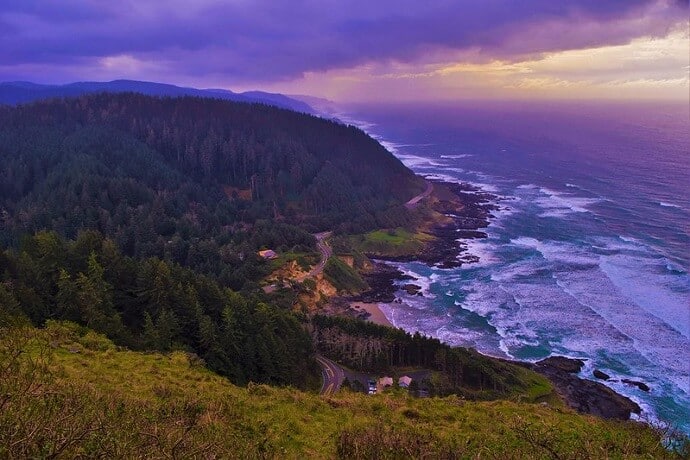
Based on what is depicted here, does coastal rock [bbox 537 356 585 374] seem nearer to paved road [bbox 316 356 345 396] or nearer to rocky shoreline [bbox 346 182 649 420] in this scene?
rocky shoreline [bbox 346 182 649 420]

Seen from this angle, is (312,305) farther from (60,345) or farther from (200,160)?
(200,160)

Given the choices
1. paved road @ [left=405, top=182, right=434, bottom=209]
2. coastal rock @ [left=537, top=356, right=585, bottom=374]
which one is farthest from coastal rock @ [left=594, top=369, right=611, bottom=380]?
paved road @ [left=405, top=182, right=434, bottom=209]

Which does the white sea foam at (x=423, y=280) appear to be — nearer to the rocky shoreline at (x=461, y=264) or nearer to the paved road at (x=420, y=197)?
the rocky shoreline at (x=461, y=264)

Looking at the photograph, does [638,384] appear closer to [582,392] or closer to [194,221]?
[582,392]

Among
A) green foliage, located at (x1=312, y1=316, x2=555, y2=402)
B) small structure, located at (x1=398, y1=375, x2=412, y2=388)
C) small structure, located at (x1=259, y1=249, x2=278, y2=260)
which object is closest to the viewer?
small structure, located at (x1=398, y1=375, x2=412, y2=388)

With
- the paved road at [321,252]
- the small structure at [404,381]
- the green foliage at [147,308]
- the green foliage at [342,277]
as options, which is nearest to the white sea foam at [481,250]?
the green foliage at [342,277]

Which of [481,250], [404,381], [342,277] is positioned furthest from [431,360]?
[481,250]
